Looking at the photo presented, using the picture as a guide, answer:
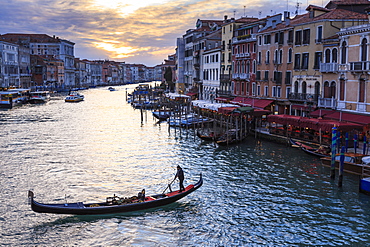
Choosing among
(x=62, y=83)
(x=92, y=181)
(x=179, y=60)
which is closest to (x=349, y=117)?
(x=92, y=181)

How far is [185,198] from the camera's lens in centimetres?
1620

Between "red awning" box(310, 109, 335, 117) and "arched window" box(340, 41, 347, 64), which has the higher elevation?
"arched window" box(340, 41, 347, 64)

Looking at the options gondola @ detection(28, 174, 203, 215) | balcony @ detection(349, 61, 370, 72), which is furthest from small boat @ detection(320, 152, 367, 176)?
gondola @ detection(28, 174, 203, 215)

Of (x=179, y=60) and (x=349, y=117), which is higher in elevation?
(x=179, y=60)

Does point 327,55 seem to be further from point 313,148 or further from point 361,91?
point 313,148

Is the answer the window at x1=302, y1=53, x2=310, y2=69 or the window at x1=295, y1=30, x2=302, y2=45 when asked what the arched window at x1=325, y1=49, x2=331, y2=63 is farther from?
the window at x1=295, y1=30, x2=302, y2=45

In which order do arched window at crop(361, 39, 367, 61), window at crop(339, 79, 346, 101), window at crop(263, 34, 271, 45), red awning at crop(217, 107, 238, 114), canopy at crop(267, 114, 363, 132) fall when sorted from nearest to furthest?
canopy at crop(267, 114, 363, 132) → arched window at crop(361, 39, 367, 61) → window at crop(339, 79, 346, 101) → red awning at crop(217, 107, 238, 114) → window at crop(263, 34, 271, 45)

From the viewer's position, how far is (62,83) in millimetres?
108375

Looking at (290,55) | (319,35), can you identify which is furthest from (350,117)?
(290,55)

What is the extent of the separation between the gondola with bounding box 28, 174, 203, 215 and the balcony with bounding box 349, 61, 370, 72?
48.2 feet

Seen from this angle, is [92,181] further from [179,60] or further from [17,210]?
[179,60]

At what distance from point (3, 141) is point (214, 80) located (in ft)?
90.4

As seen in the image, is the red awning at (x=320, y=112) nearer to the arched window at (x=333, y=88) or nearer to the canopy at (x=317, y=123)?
the arched window at (x=333, y=88)

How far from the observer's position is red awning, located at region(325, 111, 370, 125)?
22938mm
